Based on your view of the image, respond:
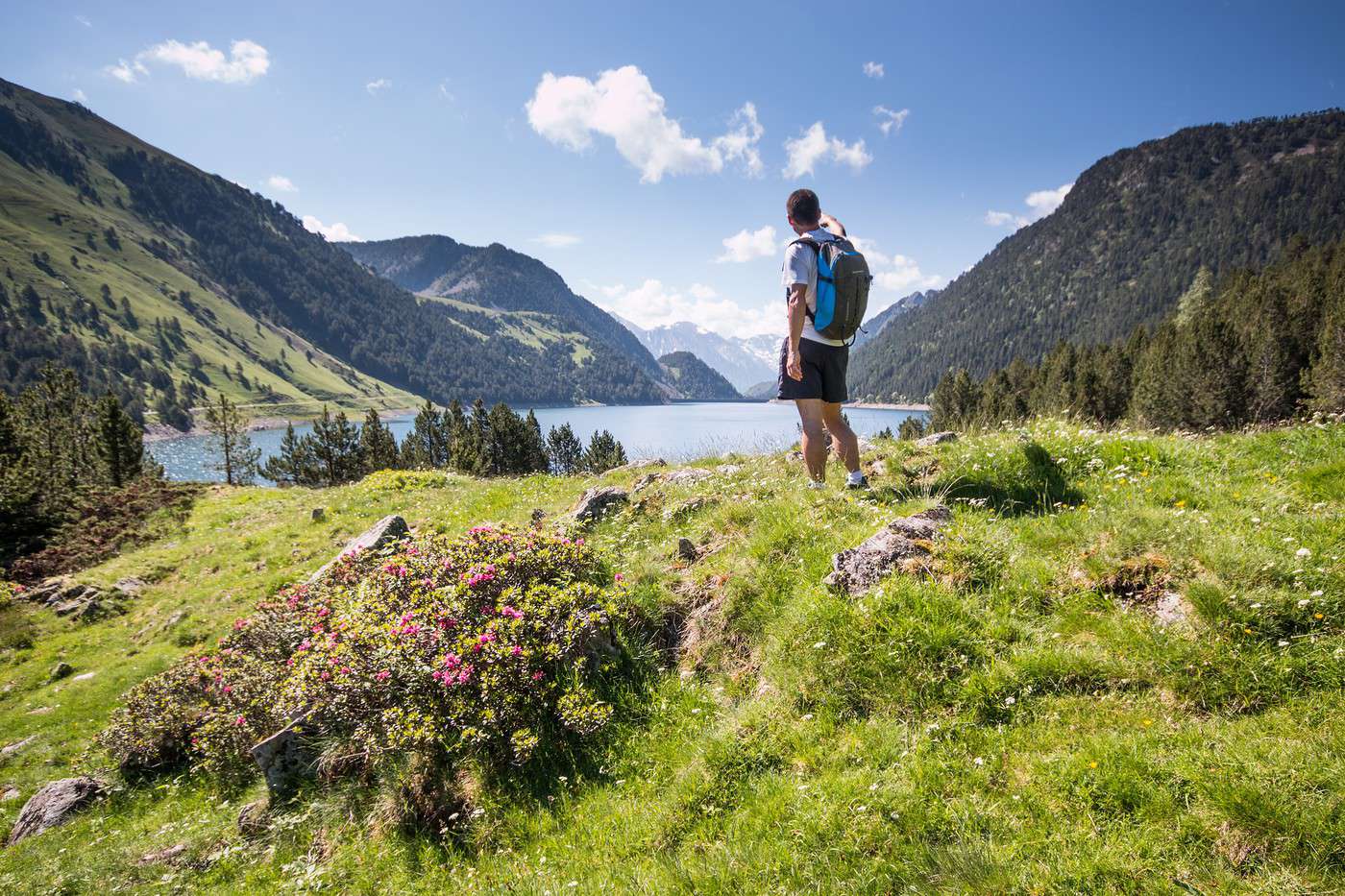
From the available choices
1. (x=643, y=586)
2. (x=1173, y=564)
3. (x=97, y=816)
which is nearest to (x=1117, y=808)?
(x=1173, y=564)

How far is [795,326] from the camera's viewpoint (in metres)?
6.73

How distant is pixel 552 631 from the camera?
222 inches

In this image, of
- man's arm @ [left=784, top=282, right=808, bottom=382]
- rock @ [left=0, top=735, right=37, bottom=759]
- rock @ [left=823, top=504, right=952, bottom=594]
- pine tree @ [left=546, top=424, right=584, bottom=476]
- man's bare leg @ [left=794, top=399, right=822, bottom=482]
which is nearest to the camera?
rock @ [left=823, top=504, right=952, bottom=594]

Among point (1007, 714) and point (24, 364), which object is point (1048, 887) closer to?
point (1007, 714)

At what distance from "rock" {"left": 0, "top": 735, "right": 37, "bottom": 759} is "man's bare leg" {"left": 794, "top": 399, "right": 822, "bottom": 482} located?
45.5ft

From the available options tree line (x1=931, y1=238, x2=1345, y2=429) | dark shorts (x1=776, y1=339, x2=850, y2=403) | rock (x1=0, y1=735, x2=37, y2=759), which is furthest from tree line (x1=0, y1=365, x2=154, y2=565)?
tree line (x1=931, y1=238, x2=1345, y2=429)

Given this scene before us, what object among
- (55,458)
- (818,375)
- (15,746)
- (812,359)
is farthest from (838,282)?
(55,458)

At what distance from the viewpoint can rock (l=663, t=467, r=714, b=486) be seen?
10180mm

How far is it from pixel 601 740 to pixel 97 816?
7.54 meters

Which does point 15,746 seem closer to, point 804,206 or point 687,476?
point 687,476

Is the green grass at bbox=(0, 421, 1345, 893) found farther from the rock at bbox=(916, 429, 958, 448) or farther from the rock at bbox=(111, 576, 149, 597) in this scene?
the rock at bbox=(111, 576, 149, 597)

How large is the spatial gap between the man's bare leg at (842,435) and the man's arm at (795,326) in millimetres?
729

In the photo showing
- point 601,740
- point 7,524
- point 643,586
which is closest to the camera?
point 601,740

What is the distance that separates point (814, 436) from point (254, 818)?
7723mm
